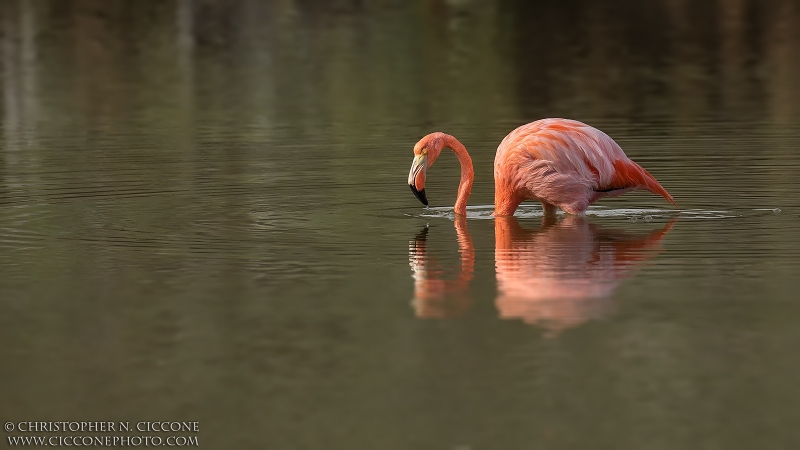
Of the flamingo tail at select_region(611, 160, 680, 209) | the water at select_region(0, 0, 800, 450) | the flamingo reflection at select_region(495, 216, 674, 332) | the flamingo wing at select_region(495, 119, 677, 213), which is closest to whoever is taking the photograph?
the water at select_region(0, 0, 800, 450)

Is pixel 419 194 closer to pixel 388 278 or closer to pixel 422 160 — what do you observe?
pixel 422 160

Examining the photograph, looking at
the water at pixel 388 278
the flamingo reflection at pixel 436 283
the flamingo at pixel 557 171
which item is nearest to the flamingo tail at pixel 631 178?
the flamingo at pixel 557 171

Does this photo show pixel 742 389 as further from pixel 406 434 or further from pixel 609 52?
pixel 609 52

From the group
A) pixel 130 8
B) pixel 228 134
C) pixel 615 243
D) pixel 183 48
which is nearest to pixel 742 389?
pixel 615 243

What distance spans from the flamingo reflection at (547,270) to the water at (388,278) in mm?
28

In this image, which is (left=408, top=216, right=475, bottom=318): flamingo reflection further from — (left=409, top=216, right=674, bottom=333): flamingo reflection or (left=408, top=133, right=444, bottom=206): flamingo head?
(left=408, top=133, right=444, bottom=206): flamingo head

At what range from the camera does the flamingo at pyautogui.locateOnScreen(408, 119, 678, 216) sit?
10.2m

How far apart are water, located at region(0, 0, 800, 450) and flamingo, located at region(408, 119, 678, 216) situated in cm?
20

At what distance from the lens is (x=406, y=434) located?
5.34m

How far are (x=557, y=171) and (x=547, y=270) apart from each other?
2145mm

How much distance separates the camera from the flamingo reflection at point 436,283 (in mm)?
7257

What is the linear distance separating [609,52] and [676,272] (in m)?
18.6

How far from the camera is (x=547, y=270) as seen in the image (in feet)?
26.7

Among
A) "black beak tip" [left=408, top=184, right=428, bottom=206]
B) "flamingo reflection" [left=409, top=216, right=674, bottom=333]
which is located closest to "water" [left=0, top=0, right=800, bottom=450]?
"flamingo reflection" [left=409, top=216, right=674, bottom=333]
